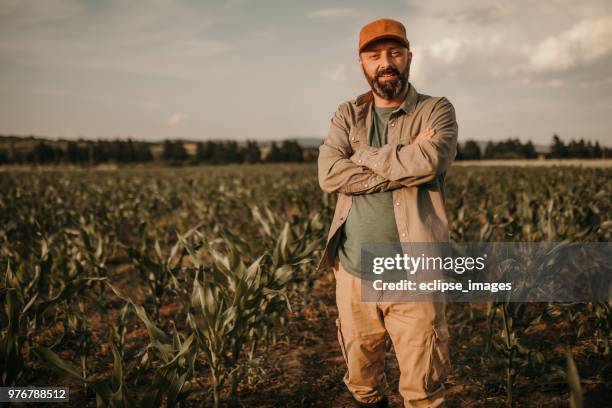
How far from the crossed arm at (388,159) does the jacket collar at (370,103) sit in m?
0.12

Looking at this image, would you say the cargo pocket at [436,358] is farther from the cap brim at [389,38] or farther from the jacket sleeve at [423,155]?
the cap brim at [389,38]

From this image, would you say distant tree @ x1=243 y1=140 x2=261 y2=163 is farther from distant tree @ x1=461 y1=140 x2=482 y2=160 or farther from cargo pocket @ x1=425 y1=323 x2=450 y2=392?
cargo pocket @ x1=425 y1=323 x2=450 y2=392

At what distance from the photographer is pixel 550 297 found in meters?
3.84

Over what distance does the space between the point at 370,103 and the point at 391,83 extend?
0.27 meters

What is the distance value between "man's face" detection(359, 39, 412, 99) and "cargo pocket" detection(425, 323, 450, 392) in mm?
1304

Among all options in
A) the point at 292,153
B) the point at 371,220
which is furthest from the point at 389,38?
the point at 292,153

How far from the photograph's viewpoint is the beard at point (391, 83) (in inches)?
85.3

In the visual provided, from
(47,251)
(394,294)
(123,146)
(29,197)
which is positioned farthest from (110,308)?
(123,146)

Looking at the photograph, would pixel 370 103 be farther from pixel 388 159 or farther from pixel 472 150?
pixel 472 150

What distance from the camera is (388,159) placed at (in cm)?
214

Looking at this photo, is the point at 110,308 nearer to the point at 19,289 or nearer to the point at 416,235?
Answer: the point at 19,289

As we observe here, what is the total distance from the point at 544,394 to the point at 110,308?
491 cm

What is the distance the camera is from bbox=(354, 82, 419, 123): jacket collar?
88.4 inches

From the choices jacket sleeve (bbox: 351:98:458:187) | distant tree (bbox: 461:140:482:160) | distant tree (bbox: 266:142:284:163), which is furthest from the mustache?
distant tree (bbox: 266:142:284:163)
